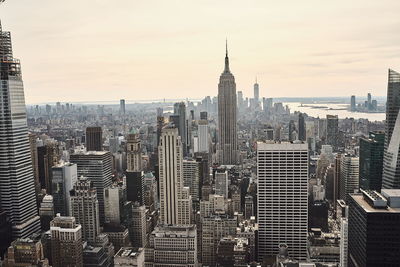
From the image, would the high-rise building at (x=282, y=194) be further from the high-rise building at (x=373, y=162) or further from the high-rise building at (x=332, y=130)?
A: the high-rise building at (x=332, y=130)

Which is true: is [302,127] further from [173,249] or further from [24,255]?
[24,255]

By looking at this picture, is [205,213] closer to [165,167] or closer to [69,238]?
[165,167]

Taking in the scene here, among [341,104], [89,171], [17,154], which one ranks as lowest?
[89,171]

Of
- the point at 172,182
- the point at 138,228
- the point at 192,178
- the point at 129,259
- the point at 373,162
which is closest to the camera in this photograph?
the point at 129,259

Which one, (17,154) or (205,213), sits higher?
(17,154)

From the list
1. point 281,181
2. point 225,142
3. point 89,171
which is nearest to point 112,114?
point 225,142

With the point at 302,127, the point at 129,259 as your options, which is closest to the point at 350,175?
the point at 302,127
